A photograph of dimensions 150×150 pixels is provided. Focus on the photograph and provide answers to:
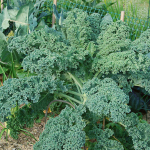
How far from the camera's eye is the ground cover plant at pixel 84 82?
1616mm

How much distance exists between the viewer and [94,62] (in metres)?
2.07

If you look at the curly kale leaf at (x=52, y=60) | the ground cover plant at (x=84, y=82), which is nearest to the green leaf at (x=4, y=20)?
the ground cover plant at (x=84, y=82)

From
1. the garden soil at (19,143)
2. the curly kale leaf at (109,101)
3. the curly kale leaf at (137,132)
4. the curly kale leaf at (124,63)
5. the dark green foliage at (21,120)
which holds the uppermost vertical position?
the curly kale leaf at (124,63)

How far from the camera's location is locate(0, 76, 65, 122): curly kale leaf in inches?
65.4

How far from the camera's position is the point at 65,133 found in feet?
5.37

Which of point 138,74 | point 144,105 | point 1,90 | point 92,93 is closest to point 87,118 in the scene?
point 92,93

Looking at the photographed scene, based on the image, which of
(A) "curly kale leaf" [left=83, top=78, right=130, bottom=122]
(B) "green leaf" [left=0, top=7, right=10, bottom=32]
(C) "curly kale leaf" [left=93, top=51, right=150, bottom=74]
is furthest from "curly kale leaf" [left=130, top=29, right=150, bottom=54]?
(B) "green leaf" [left=0, top=7, right=10, bottom=32]

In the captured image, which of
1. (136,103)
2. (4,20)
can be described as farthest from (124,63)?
(4,20)

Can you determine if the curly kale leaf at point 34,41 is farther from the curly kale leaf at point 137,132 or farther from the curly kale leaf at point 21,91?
the curly kale leaf at point 137,132

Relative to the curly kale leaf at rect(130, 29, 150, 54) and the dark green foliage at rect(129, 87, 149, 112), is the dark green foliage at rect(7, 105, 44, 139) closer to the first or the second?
the curly kale leaf at rect(130, 29, 150, 54)

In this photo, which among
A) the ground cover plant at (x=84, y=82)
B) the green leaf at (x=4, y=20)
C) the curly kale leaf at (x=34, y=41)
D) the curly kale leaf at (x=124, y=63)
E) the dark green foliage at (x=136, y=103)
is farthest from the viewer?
the green leaf at (x=4, y=20)

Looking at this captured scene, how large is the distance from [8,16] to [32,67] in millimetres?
1919

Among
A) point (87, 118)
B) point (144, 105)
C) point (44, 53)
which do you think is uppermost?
point (44, 53)

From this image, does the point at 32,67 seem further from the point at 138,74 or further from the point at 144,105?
the point at 144,105
